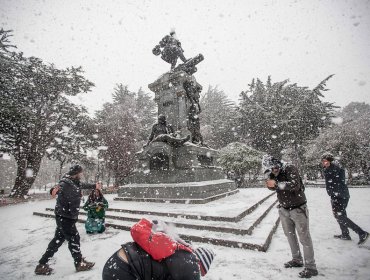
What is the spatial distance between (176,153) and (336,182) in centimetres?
613

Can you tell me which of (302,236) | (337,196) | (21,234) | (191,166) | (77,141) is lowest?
(21,234)

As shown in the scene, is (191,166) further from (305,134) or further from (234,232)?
(305,134)

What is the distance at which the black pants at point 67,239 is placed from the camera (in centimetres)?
364

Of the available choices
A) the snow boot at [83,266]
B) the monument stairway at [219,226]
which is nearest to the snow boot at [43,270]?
the snow boot at [83,266]

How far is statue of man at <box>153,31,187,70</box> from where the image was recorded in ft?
38.3

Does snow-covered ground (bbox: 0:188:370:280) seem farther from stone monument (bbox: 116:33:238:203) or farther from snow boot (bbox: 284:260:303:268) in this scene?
stone monument (bbox: 116:33:238:203)

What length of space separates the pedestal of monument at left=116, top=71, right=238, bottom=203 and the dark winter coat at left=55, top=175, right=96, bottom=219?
4.85 m

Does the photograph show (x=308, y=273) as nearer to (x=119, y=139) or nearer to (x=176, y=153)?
(x=176, y=153)

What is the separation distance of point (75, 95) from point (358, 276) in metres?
22.7

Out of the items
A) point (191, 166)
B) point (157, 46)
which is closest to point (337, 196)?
point (191, 166)

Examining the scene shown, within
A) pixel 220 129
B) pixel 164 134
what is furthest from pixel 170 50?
pixel 220 129

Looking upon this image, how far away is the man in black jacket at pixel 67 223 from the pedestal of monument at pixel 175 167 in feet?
15.9

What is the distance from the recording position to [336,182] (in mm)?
4770

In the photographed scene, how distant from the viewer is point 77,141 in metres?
21.1
